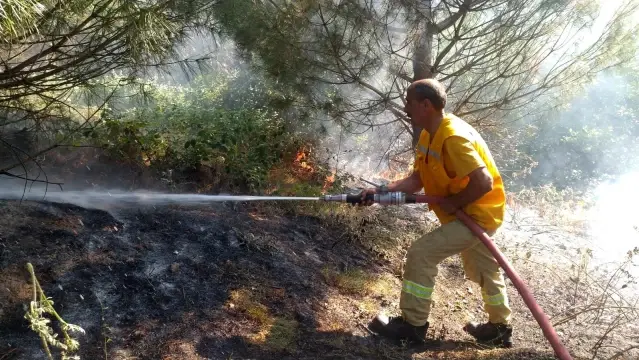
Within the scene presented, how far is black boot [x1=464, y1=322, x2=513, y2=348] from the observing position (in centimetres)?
337

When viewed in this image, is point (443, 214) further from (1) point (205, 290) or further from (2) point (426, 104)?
(1) point (205, 290)

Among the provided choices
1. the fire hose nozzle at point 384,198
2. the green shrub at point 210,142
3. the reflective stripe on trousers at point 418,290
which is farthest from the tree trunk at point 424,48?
the reflective stripe on trousers at point 418,290

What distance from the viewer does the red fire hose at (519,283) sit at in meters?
2.57

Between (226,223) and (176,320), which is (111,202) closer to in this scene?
(226,223)

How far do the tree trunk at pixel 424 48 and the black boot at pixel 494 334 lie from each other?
2616 mm

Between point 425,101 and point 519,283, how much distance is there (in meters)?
1.24

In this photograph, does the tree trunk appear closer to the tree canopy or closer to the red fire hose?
the tree canopy

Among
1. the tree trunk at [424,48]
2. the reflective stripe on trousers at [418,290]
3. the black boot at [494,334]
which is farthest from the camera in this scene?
the tree trunk at [424,48]

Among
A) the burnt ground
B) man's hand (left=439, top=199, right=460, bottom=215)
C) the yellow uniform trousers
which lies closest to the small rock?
the burnt ground

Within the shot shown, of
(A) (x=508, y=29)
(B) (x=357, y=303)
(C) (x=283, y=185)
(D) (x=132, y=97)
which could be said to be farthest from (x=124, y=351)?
(A) (x=508, y=29)

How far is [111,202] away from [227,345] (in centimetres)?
201

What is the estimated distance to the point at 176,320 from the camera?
2922 millimetres

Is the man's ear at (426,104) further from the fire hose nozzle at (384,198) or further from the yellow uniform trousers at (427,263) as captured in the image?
the yellow uniform trousers at (427,263)

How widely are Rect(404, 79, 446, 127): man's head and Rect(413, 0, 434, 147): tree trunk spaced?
1555 mm
